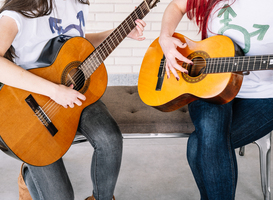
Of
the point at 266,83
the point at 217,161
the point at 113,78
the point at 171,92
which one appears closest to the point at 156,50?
the point at 171,92

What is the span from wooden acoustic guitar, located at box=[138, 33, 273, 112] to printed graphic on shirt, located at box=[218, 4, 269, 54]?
0.05 meters

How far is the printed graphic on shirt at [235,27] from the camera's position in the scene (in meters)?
1.00

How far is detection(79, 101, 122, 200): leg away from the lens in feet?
3.53

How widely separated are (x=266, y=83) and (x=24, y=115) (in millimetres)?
1014

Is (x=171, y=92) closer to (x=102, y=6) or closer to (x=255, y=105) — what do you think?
(x=255, y=105)

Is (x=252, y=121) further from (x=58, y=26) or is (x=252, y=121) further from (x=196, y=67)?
(x=58, y=26)

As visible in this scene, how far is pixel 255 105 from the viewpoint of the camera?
1.07 metres

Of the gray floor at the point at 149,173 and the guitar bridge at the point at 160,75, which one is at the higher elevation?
the guitar bridge at the point at 160,75

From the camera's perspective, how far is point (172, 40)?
3.86 ft

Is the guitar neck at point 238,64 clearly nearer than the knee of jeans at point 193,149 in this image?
Yes

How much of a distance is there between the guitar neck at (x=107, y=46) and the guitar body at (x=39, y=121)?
3 centimetres

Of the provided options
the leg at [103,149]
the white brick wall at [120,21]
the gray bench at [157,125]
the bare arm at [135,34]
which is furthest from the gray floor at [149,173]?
the bare arm at [135,34]

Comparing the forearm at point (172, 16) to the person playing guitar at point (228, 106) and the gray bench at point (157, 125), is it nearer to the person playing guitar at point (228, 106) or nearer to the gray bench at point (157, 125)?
the person playing guitar at point (228, 106)

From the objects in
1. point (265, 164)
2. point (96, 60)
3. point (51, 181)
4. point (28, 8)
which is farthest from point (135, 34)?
point (265, 164)
